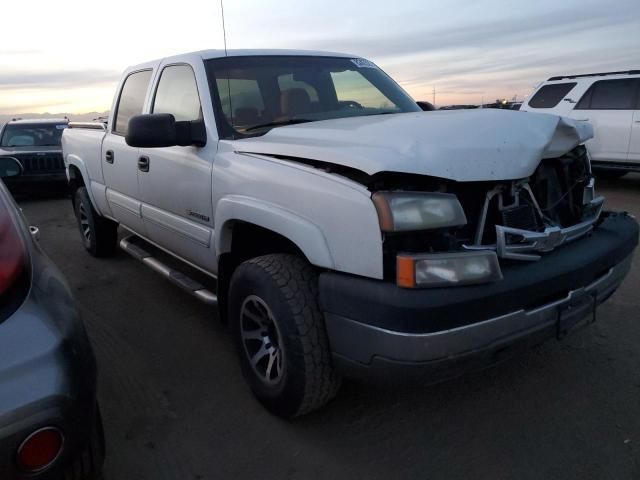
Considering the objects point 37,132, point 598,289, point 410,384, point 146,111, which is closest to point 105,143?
point 146,111

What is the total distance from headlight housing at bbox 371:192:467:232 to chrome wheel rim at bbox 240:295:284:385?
83 centimetres

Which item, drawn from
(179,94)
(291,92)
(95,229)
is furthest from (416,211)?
(95,229)

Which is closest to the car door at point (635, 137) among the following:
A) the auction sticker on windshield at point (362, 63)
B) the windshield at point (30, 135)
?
the auction sticker on windshield at point (362, 63)

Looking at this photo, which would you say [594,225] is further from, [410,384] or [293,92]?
[293,92]

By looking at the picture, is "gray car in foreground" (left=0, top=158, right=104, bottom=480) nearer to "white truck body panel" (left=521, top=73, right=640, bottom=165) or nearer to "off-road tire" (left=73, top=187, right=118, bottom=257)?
"off-road tire" (left=73, top=187, right=118, bottom=257)

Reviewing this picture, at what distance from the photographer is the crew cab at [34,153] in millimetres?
9891

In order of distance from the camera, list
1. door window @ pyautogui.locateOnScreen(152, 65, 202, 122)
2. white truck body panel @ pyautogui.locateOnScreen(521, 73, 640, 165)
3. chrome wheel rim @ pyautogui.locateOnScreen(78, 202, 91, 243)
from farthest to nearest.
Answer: white truck body panel @ pyautogui.locateOnScreen(521, 73, 640, 165) < chrome wheel rim @ pyautogui.locateOnScreen(78, 202, 91, 243) < door window @ pyautogui.locateOnScreen(152, 65, 202, 122)

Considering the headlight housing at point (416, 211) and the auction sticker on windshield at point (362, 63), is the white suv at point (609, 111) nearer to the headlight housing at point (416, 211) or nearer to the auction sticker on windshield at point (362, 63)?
the auction sticker on windshield at point (362, 63)

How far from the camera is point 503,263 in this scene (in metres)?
2.25

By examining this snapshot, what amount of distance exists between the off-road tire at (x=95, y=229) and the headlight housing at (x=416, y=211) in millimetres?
4271

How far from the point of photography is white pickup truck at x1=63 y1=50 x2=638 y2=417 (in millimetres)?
2062

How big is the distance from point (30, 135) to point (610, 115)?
36.2 ft

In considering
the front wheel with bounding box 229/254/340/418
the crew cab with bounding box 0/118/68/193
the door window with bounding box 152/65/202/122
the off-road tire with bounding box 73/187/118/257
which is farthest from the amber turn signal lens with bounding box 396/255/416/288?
the crew cab with bounding box 0/118/68/193

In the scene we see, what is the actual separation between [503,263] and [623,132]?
27.6 feet
